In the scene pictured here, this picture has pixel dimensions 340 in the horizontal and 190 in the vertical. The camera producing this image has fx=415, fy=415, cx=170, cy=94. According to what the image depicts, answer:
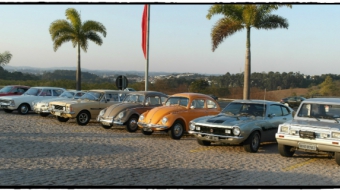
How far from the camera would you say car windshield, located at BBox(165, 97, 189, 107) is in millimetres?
14667

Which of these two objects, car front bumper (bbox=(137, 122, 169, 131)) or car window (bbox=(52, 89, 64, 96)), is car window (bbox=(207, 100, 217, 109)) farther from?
car window (bbox=(52, 89, 64, 96))

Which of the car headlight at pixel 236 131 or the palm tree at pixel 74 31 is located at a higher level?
the palm tree at pixel 74 31

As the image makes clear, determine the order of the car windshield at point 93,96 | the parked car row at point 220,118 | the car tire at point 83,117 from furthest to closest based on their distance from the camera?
1. the car windshield at point 93,96
2. the car tire at point 83,117
3. the parked car row at point 220,118

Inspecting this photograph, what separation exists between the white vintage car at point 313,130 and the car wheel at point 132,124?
6305 mm

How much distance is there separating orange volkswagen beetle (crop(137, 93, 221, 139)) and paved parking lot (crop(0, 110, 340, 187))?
1.43 ft

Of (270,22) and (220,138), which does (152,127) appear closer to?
(220,138)

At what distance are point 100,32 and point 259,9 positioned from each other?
1541 cm

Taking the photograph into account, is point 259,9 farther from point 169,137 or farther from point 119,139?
point 119,139

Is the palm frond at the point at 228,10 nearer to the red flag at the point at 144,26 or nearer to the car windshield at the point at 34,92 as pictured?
the red flag at the point at 144,26


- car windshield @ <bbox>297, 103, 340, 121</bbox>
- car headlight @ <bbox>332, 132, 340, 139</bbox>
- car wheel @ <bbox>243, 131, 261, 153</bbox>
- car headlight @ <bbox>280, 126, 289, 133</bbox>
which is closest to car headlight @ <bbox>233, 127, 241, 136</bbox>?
car wheel @ <bbox>243, 131, 261, 153</bbox>

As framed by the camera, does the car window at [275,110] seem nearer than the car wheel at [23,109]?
Yes

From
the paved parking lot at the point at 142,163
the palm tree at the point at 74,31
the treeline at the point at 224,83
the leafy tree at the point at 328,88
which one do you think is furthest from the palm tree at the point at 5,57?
the paved parking lot at the point at 142,163

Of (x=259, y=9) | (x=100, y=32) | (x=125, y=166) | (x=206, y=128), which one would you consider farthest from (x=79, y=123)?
(x=100, y=32)

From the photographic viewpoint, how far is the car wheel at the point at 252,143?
11.5m
